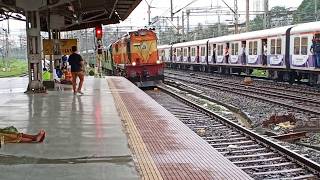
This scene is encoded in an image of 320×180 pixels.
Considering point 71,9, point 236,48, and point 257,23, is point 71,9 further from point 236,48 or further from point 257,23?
point 257,23

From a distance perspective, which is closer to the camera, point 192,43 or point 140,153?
point 140,153

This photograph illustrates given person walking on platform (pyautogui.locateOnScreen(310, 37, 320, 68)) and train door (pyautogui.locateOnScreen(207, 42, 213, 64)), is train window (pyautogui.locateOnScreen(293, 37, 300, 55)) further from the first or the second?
train door (pyautogui.locateOnScreen(207, 42, 213, 64))

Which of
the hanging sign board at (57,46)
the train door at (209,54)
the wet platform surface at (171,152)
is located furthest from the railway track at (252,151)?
the train door at (209,54)

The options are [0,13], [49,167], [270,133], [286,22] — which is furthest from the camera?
[286,22]

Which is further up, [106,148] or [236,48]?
[236,48]

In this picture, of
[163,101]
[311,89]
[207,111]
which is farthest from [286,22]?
[207,111]

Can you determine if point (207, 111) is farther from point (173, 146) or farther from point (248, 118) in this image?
point (173, 146)

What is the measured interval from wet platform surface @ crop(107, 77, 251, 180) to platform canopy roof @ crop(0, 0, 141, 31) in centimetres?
689

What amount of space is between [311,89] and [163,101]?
288 inches

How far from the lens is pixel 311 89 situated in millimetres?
23922

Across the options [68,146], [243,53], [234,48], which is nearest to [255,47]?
[243,53]

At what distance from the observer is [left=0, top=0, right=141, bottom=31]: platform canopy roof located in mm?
17641

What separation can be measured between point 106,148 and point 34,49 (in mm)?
11123

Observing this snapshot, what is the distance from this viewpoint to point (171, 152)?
802 centimetres
